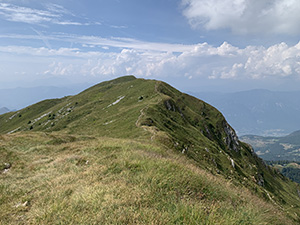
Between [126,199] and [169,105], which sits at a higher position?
[169,105]

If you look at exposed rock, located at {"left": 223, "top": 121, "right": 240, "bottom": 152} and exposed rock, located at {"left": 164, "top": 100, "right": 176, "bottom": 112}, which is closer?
exposed rock, located at {"left": 164, "top": 100, "right": 176, "bottom": 112}

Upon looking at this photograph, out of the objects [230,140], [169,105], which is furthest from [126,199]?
[230,140]

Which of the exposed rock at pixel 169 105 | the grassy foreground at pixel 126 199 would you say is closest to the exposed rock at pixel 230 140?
the exposed rock at pixel 169 105

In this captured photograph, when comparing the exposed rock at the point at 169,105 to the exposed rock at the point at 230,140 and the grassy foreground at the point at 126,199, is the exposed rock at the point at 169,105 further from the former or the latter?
the grassy foreground at the point at 126,199

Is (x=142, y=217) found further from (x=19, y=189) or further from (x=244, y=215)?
(x=19, y=189)

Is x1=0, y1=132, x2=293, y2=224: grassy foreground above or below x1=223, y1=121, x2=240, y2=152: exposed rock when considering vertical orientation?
above

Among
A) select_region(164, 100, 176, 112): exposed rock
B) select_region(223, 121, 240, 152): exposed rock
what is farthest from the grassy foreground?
select_region(223, 121, 240, 152): exposed rock

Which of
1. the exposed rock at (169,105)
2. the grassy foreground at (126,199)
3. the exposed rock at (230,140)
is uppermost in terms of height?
the exposed rock at (169,105)

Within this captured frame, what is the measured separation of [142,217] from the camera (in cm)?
504

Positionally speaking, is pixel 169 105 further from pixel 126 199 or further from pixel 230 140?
pixel 126 199

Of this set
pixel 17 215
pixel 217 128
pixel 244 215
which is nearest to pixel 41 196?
pixel 17 215

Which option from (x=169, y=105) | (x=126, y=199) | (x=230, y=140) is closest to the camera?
(x=126, y=199)

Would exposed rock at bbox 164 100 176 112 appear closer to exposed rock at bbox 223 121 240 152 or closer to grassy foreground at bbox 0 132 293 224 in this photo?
exposed rock at bbox 223 121 240 152

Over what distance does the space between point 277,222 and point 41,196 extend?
950cm
